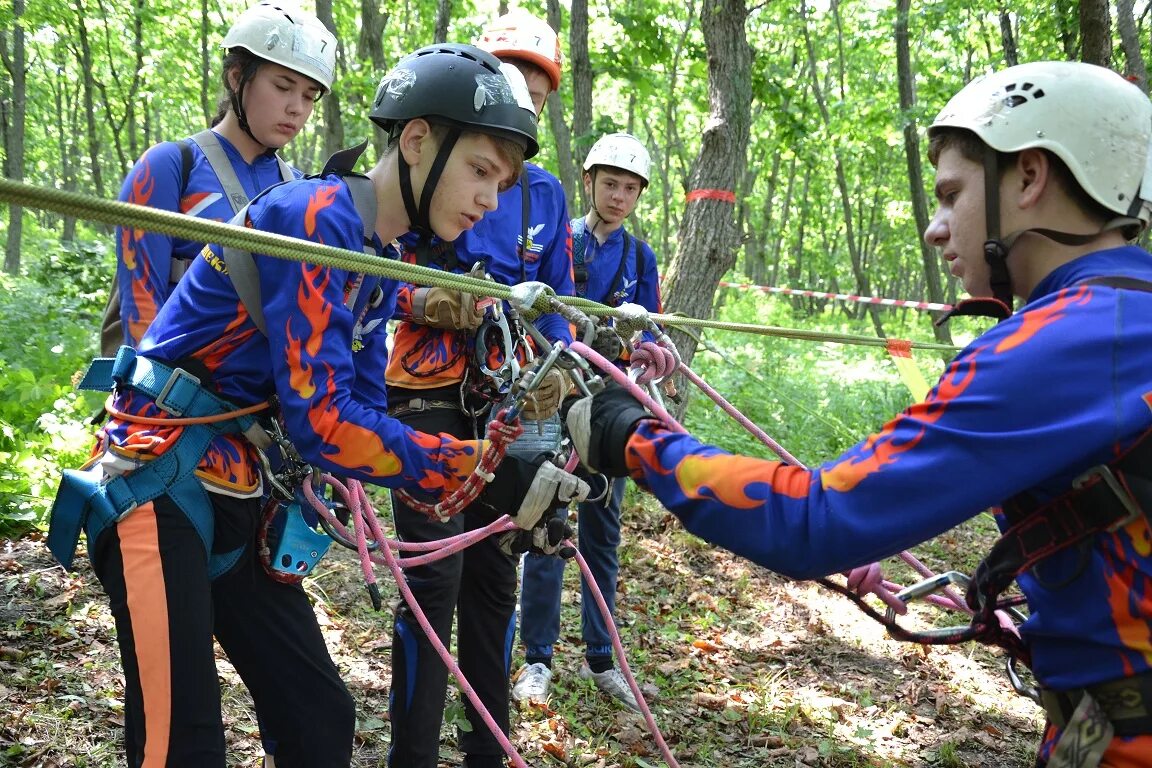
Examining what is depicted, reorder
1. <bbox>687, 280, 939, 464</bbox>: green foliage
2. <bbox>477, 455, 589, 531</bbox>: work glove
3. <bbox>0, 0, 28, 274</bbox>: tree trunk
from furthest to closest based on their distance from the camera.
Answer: <bbox>0, 0, 28, 274</bbox>: tree trunk < <bbox>687, 280, 939, 464</bbox>: green foliage < <bbox>477, 455, 589, 531</bbox>: work glove

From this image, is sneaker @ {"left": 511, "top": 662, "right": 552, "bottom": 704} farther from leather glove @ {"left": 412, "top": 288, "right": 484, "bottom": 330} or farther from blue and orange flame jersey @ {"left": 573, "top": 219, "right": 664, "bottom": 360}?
leather glove @ {"left": 412, "top": 288, "right": 484, "bottom": 330}

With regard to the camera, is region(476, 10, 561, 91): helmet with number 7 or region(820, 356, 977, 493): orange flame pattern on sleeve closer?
region(820, 356, 977, 493): orange flame pattern on sleeve

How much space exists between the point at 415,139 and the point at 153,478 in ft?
3.58

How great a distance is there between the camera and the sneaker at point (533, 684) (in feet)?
13.5

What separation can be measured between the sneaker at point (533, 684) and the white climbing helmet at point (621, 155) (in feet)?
8.42

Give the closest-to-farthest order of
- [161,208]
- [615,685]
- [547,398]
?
[547,398] → [161,208] → [615,685]

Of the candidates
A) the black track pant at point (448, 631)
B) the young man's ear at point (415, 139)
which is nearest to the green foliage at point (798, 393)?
the black track pant at point (448, 631)

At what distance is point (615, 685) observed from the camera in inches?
171

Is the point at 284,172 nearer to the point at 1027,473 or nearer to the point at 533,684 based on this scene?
the point at 533,684

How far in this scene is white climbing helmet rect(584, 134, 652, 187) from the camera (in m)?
4.70

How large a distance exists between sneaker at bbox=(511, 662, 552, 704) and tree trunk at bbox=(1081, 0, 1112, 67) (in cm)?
510

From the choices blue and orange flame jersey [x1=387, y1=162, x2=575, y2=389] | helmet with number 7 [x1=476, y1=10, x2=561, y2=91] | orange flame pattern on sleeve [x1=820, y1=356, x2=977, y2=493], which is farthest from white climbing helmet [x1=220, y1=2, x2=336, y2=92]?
orange flame pattern on sleeve [x1=820, y1=356, x2=977, y2=493]

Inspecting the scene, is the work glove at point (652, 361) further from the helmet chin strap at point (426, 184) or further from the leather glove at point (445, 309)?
the leather glove at point (445, 309)

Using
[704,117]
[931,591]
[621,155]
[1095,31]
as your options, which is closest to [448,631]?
[931,591]
